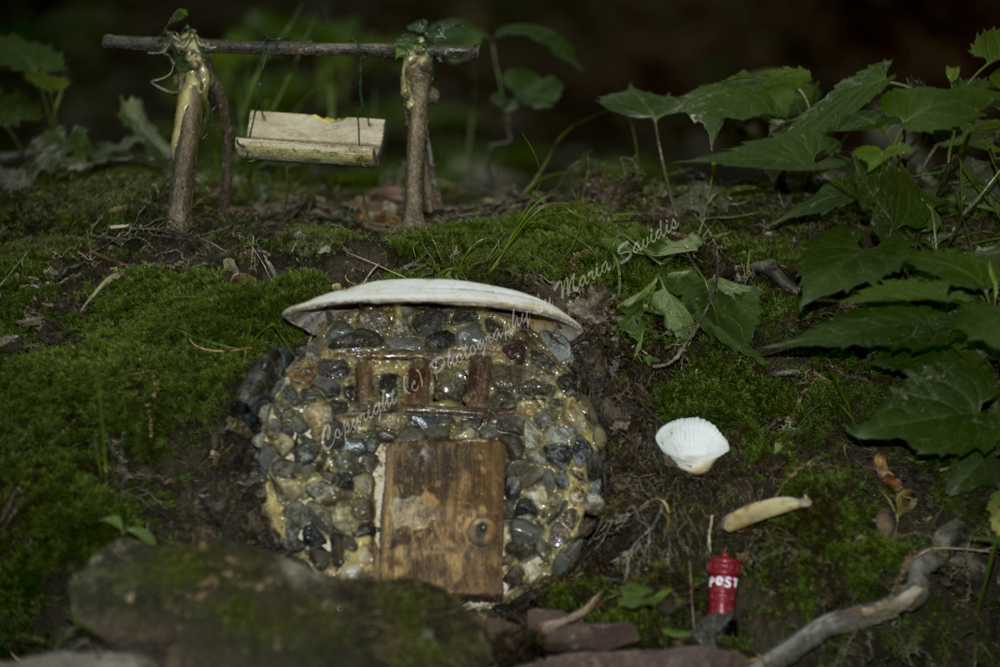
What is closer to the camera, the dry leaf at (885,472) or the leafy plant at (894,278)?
the leafy plant at (894,278)

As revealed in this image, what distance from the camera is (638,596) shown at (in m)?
2.24

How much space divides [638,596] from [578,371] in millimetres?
911

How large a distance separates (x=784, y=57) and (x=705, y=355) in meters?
4.42

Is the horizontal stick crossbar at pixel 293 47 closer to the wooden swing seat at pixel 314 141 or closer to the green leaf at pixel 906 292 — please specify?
the wooden swing seat at pixel 314 141

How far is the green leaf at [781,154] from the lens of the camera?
8.54 ft

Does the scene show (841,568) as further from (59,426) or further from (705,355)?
(59,426)

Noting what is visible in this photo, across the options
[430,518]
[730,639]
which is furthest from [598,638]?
[430,518]

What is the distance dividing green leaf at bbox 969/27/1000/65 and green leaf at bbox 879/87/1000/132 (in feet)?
0.75

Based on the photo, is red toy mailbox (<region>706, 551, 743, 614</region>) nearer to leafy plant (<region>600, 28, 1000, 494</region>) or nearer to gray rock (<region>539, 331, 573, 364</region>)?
leafy plant (<region>600, 28, 1000, 494</region>)

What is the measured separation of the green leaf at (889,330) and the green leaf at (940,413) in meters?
0.10

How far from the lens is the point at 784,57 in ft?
20.0

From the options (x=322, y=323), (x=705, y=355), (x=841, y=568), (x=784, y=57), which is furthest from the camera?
(x=784, y=57)

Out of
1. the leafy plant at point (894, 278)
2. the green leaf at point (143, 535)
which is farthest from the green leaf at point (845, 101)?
the green leaf at point (143, 535)

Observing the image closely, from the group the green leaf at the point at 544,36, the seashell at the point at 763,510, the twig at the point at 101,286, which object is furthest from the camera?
the green leaf at the point at 544,36
